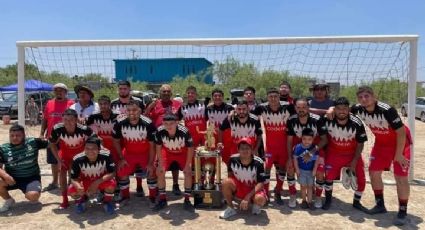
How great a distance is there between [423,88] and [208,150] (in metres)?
22.6

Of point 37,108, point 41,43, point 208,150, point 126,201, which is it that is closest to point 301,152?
point 208,150

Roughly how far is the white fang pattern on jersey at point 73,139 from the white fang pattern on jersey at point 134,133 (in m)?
0.65

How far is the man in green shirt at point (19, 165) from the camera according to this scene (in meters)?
5.88

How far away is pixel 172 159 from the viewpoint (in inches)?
233

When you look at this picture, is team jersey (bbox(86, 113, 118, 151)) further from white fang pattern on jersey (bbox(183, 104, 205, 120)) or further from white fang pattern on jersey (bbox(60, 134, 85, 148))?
white fang pattern on jersey (bbox(183, 104, 205, 120))

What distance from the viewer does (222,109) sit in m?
6.56

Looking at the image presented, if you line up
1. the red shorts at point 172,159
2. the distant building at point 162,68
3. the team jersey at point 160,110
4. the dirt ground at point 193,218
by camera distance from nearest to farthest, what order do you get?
1. the dirt ground at point 193,218
2. the red shorts at point 172,159
3. the team jersey at point 160,110
4. the distant building at point 162,68

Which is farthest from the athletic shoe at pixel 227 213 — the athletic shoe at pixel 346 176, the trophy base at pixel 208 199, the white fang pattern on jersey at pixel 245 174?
the athletic shoe at pixel 346 176

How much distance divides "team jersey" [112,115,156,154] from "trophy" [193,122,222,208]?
78 cm

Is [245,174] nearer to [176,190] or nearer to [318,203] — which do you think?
[318,203]

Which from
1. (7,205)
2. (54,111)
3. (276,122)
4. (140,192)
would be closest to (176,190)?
(140,192)

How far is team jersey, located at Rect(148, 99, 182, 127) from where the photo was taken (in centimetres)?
671

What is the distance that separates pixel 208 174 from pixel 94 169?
166cm

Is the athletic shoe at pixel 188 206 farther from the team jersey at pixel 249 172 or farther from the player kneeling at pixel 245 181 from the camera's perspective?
the team jersey at pixel 249 172
